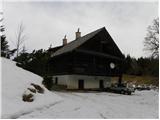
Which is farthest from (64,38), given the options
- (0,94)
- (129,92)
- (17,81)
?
(0,94)

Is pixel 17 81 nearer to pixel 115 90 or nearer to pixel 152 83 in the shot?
pixel 115 90

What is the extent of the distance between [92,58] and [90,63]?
81cm

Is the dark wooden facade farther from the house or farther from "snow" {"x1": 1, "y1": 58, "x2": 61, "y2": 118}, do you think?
"snow" {"x1": 1, "y1": 58, "x2": 61, "y2": 118}

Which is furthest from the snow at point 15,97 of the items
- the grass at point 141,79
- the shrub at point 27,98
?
the grass at point 141,79

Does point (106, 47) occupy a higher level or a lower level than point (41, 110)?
higher

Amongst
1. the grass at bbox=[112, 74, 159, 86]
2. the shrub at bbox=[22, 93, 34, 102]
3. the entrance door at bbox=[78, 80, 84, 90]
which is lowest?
the shrub at bbox=[22, 93, 34, 102]

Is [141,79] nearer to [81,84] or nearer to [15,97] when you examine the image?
[81,84]

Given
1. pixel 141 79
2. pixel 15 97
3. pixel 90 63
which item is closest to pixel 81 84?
A: pixel 90 63

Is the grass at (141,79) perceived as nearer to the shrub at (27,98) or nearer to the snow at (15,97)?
the snow at (15,97)

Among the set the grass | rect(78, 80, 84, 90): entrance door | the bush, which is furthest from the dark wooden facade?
the grass

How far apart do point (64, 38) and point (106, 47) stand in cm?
1094

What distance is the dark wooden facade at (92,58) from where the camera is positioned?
32.5 metres

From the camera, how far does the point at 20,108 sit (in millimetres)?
11258

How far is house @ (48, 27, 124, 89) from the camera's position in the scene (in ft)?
107
